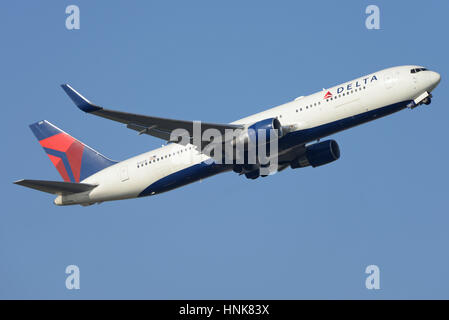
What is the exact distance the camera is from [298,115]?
4509 cm

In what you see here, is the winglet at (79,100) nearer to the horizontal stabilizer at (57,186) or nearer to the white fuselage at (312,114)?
the horizontal stabilizer at (57,186)

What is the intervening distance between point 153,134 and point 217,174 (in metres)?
5.13

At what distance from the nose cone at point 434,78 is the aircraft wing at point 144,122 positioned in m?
11.6

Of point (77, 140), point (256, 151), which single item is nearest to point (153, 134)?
point (256, 151)

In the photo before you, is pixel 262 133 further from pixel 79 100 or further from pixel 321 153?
pixel 79 100

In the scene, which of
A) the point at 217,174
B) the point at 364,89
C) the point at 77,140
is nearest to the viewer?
the point at 364,89

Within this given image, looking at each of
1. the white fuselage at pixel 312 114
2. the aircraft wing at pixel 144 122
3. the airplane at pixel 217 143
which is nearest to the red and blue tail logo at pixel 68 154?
the airplane at pixel 217 143

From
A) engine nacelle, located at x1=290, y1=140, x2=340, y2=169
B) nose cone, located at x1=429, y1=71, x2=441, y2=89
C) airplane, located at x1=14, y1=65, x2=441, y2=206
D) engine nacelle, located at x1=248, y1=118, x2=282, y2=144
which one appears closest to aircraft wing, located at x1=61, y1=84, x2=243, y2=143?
airplane, located at x1=14, y1=65, x2=441, y2=206

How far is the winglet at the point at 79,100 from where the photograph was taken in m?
39.2

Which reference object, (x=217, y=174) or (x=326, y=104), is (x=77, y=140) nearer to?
(x=217, y=174)

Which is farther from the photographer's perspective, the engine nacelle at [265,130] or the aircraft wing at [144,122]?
the engine nacelle at [265,130]

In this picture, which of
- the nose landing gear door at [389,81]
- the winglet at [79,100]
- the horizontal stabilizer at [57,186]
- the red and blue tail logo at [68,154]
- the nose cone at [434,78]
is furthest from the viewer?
the red and blue tail logo at [68,154]

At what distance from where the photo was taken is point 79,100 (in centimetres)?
3925

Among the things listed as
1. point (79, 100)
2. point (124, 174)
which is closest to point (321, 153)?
point (124, 174)
